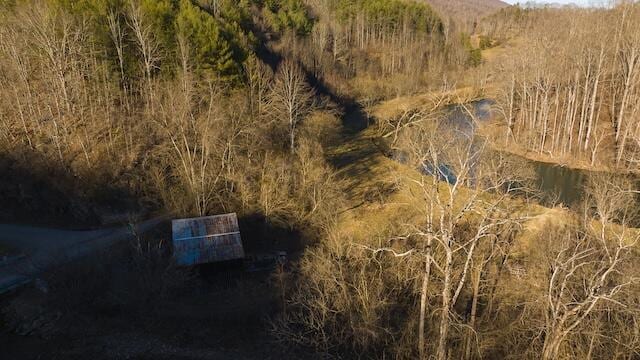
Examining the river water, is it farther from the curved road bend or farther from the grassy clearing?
the curved road bend

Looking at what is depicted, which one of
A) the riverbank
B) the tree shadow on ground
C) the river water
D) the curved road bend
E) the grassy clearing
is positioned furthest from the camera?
the riverbank

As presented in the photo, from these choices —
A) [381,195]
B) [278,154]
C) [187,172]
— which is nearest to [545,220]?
[381,195]

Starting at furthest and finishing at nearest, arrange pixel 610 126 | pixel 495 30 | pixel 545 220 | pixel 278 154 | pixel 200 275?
1. pixel 495 30
2. pixel 610 126
3. pixel 278 154
4. pixel 545 220
5. pixel 200 275

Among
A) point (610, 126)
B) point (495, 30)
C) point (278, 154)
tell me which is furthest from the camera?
point (495, 30)

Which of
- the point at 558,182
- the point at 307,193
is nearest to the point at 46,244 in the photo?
the point at 307,193

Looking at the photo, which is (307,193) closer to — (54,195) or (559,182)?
(54,195)

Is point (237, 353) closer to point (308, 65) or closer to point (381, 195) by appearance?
point (381, 195)

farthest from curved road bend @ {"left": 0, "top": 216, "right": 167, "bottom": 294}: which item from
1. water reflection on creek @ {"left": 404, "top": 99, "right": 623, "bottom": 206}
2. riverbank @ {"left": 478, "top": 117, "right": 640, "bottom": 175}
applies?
riverbank @ {"left": 478, "top": 117, "right": 640, "bottom": 175}

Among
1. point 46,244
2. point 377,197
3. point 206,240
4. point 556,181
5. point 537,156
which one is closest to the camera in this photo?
point 206,240
